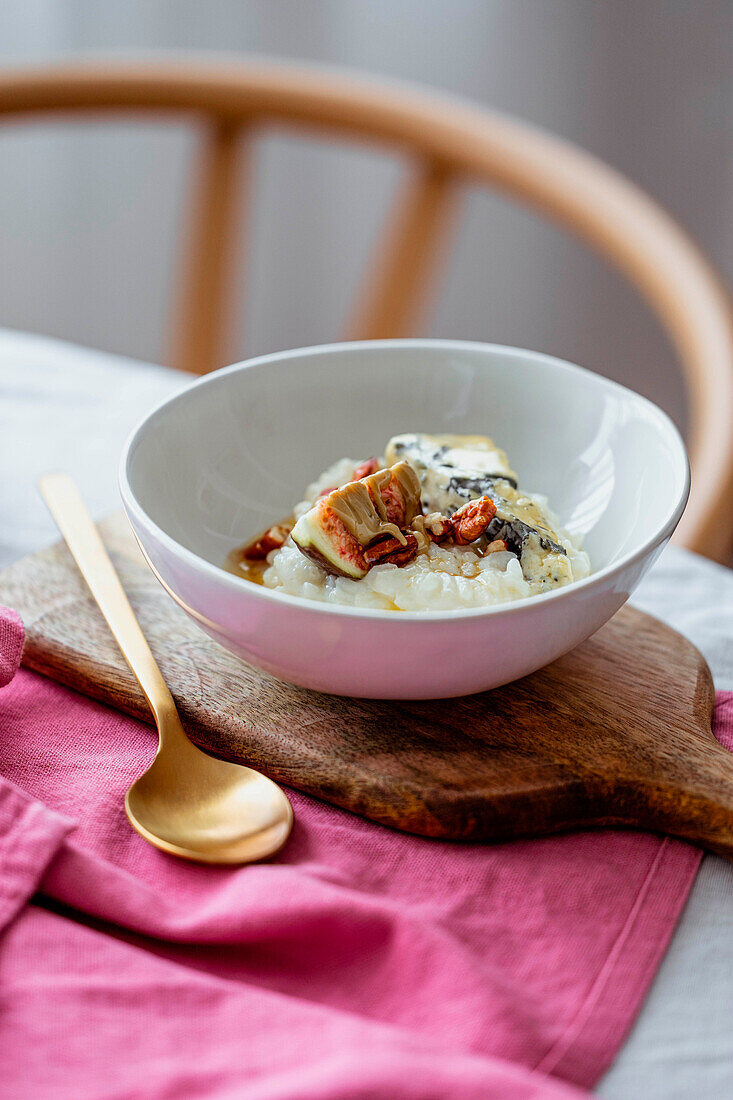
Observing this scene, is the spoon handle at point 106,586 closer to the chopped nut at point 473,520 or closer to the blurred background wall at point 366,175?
the chopped nut at point 473,520

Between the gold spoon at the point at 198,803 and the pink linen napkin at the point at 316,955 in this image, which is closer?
the pink linen napkin at the point at 316,955

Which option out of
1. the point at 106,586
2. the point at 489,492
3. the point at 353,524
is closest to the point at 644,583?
the point at 489,492

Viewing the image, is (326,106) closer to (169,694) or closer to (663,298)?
(663,298)

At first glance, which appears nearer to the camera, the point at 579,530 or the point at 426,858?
the point at 426,858

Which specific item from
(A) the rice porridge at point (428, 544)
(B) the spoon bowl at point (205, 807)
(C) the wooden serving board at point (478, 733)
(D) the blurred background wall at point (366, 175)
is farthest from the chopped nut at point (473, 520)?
(D) the blurred background wall at point (366, 175)

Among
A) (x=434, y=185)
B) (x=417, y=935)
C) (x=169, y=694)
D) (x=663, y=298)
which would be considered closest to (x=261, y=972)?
(x=417, y=935)
